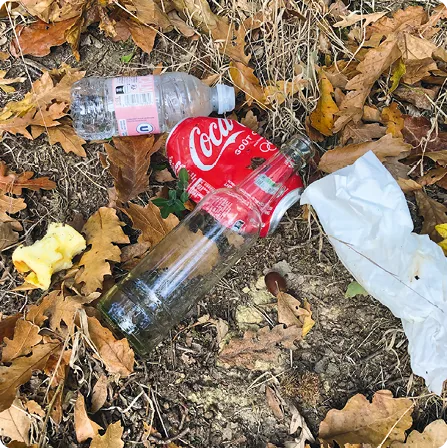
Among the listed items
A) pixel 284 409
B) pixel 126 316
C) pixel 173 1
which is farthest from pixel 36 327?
pixel 173 1

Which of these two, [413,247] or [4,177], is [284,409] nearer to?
[413,247]

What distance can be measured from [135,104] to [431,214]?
46.8 inches

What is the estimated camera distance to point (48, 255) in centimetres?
188

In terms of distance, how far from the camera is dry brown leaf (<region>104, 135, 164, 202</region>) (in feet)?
6.61

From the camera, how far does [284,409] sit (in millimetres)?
1854

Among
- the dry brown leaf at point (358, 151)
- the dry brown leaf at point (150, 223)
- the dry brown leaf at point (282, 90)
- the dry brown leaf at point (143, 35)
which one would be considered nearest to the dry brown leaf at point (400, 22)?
the dry brown leaf at point (282, 90)

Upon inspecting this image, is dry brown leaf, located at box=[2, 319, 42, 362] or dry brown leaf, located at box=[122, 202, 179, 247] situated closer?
dry brown leaf, located at box=[2, 319, 42, 362]

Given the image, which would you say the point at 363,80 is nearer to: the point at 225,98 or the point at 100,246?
the point at 225,98

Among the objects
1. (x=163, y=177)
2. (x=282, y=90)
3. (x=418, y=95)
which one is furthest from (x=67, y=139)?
(x=418, y=95)

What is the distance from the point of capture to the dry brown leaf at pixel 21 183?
6.67ft

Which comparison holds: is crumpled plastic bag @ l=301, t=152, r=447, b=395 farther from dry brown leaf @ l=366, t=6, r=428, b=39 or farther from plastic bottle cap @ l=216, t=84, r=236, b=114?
dry brown leaf @ l=366, t=6, r=428, b=39

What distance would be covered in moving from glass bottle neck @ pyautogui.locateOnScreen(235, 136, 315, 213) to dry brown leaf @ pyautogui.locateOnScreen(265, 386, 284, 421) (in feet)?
2.11

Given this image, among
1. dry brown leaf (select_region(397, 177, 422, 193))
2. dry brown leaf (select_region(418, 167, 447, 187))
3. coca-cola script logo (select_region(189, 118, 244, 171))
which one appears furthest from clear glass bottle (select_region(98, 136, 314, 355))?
dry brown leaf (select_region(418, 167, 447, 187))

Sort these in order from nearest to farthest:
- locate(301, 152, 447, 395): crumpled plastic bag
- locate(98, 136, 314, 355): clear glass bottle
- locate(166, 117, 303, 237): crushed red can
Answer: locate(301, 152, 447, 395): crumpled plastic bag
locate(98, 136, 314, 355): clear glass bottle
locate(166, 117, 303, 237): crushed red can
